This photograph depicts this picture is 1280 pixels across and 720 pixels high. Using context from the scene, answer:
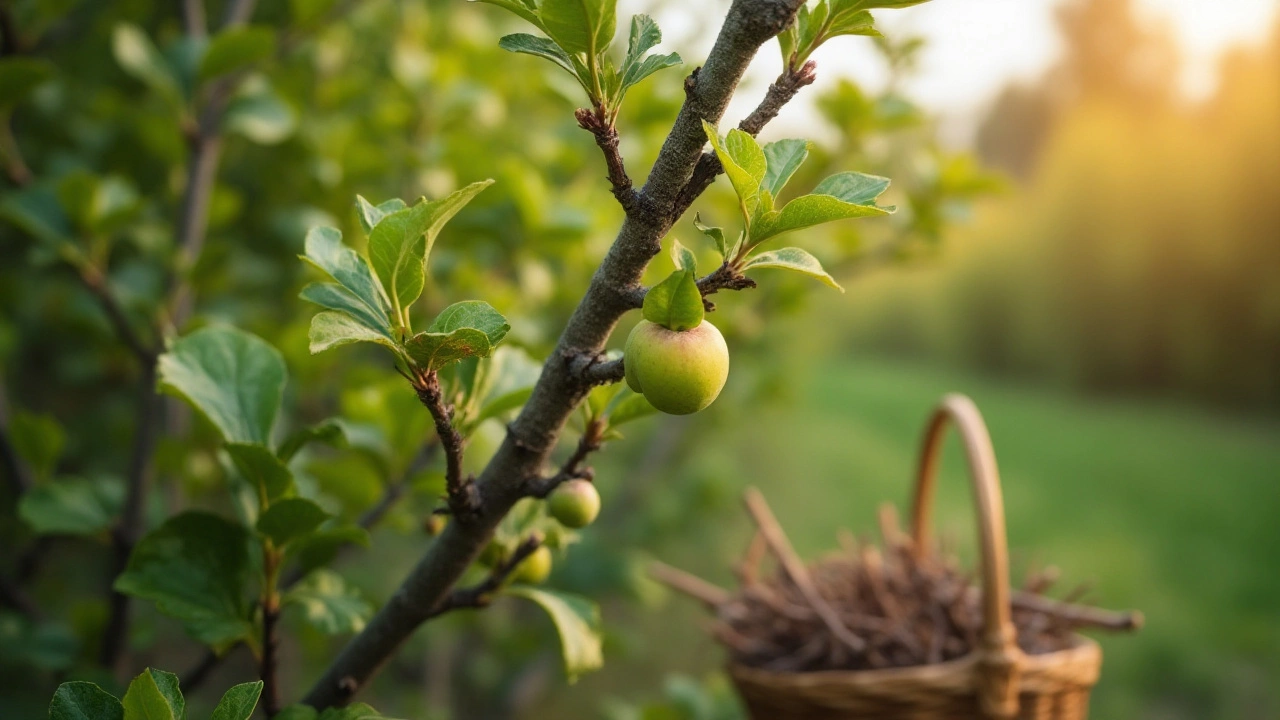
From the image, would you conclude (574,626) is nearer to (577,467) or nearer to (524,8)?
(577,467)

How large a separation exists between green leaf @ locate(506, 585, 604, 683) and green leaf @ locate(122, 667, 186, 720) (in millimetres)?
206

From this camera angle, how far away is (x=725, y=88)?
39 cm

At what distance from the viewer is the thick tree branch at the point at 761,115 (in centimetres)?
42

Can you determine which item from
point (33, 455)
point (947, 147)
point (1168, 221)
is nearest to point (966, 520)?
point (1168, 221)

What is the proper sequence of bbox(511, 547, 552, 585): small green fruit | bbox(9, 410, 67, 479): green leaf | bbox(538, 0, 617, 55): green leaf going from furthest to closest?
1. bbox(9, 410, 67, 479): green leaf
2. bbox(511, 547, 552, 585): small green fruit
3. bbox(538, 0, 617, 55): green leaf

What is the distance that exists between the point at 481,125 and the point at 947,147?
0.83 m

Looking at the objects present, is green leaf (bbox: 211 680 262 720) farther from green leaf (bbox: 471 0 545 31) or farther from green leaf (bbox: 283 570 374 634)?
green leaf (bbox: 471 0 545 31)

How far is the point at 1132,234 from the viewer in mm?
2891

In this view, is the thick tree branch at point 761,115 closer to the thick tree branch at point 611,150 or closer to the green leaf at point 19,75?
the thick tree branch at point 611,150

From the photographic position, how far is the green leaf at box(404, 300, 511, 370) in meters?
0.40

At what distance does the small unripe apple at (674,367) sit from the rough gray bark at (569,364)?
0.18ft

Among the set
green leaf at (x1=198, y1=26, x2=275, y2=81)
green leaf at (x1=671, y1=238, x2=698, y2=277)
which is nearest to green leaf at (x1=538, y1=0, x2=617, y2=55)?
green leaf at (x1=671, y1=238, x2=698, y2=277)

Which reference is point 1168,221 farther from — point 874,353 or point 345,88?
point 345,88

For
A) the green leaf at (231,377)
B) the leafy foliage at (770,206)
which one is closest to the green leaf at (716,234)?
the leafy foliage at (770,206)
